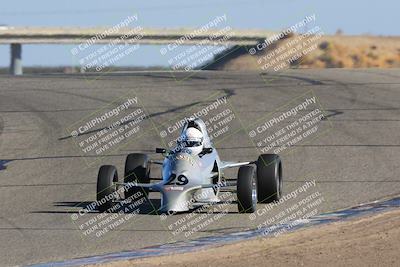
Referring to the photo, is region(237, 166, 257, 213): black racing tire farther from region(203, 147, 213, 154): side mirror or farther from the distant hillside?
the distant hillside

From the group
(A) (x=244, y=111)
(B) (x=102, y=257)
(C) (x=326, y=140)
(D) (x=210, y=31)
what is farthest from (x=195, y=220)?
(D) (x=210, y=31)

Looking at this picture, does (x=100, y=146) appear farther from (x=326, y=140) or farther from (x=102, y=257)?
(x=102, y=257)

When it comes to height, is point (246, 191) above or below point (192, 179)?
below

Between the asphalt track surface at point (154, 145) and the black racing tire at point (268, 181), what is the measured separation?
0.51 metres

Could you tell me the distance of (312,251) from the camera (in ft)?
40.8

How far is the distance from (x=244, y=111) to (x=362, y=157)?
6842mm

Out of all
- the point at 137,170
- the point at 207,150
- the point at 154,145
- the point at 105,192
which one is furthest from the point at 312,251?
the point at 154,145

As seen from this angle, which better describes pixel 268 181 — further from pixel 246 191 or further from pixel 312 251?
pixel 312 251

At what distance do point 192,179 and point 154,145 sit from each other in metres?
7.20

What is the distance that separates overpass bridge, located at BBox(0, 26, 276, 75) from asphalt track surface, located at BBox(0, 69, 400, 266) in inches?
1328

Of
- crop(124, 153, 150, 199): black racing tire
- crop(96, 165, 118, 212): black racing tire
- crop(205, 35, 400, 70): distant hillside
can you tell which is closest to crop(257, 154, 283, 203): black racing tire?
crop(124, 153, 150, 199): black racing tire

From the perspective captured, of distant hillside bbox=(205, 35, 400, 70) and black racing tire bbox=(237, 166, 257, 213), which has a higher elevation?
black racing tire bbox=(237, 166, 257, 213)

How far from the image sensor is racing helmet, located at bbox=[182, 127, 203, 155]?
16.3 m

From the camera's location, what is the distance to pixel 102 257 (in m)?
13.0
